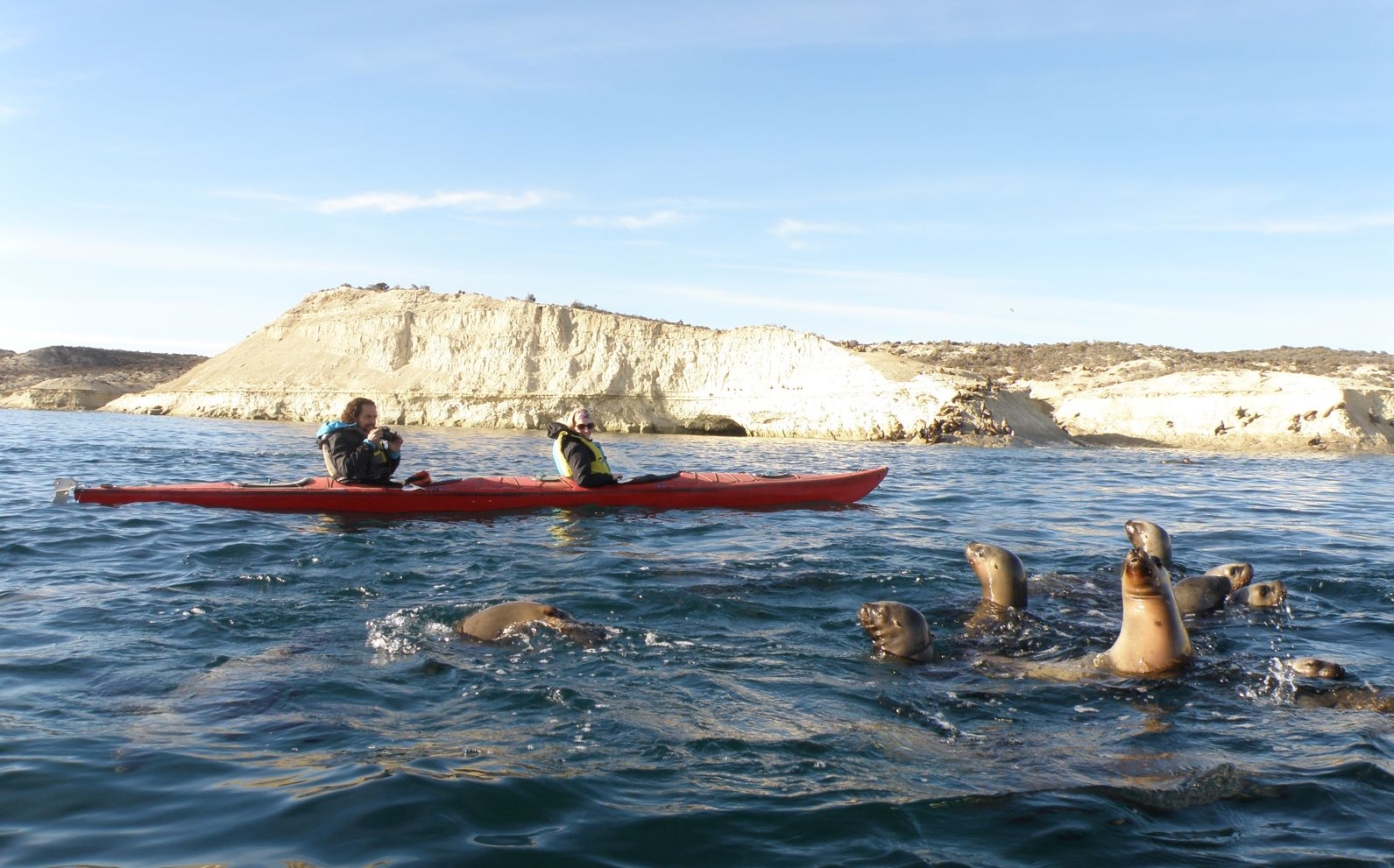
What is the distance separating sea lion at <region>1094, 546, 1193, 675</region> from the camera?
5.30m

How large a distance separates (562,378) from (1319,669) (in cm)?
3135

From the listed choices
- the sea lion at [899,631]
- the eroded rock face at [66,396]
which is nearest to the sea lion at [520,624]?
the sea lion at [899,631]

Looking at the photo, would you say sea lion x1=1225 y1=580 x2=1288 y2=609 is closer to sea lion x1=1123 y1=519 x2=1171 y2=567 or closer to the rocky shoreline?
sea lion x1=1123 y1=519 x2=1171 y2=567

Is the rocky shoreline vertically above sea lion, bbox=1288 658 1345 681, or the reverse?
the rocky shoreline

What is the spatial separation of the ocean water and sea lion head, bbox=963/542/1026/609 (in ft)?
0.86

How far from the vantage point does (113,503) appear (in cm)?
1159

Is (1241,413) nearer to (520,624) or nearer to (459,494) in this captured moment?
(459,494)

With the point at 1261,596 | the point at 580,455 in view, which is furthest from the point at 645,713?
the point at 580,455

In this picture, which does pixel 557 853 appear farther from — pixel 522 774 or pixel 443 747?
pixel 443 747

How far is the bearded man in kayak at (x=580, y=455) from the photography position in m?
12.1

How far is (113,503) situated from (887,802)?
425 inches

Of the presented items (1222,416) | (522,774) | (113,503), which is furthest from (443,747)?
(1222,416)

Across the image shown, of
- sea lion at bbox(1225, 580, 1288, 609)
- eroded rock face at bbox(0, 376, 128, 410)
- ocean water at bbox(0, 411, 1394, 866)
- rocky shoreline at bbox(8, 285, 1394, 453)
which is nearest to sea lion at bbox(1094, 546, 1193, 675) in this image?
ocean water at bbox(0, 411, 1394, 866)

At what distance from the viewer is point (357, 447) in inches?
462
